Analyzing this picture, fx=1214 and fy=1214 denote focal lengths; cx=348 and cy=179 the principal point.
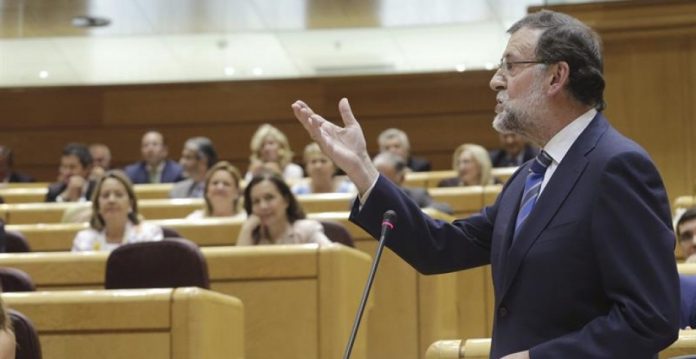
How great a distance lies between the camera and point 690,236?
3285mm

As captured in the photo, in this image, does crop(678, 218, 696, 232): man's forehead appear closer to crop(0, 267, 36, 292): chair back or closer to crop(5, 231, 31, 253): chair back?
crop(0, 267, 36, 292): chair back

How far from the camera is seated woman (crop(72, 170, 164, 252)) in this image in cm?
446

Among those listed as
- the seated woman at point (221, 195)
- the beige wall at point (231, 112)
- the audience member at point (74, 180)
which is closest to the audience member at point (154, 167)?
the audience member at point (74, 180)

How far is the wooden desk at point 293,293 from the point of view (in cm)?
351

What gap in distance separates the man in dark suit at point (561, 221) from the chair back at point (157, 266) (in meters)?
1.82

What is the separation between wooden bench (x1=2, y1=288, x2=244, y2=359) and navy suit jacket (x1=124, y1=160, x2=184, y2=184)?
13.6ft

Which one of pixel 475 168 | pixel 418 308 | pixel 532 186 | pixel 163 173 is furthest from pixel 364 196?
pixel 163 173

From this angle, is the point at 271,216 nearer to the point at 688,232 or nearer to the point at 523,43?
the point at 688,232

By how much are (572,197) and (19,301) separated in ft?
6.13

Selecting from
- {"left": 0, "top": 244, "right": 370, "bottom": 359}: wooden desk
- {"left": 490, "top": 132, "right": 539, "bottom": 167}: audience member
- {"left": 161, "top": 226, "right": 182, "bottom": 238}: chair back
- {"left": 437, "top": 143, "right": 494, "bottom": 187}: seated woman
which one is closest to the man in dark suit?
{"left": 0, "top": 244, "right": 370, "bottom": 359}: wooden desk

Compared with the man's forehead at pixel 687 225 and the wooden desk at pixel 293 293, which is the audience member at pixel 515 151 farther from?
the man's forehead at pixel 687 225

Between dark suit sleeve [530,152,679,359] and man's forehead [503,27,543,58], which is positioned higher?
man's forehead [503,27,543,58]

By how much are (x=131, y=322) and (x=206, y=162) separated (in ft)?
11.5

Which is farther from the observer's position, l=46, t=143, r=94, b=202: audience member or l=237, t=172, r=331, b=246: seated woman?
l=46, t=143, r=94, b=202: audience member
